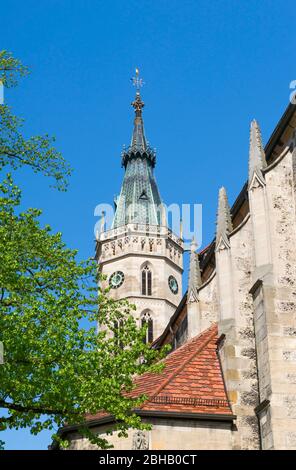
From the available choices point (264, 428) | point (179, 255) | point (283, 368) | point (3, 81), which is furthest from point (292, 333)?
point (179, 255)

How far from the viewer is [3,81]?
15203mm

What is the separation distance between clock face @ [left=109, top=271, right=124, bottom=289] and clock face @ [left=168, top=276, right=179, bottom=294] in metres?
3.90

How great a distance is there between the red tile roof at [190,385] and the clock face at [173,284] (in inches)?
1613

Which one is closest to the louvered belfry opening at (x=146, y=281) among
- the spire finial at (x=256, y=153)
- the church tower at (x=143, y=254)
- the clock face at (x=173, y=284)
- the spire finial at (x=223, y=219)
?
the church tower at (x=143, y=254)

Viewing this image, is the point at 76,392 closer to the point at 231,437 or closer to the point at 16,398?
the point at 16,398

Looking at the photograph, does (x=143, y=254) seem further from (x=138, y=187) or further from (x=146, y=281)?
(x=138, y=187)

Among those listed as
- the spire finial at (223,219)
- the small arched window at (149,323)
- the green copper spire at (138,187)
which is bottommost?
the spire finial at (223,219)

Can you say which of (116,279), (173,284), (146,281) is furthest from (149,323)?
(173,284)

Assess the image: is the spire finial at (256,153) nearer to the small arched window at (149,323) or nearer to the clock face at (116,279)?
the small arched window at (149,323)

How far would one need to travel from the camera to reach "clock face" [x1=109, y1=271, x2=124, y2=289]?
59.3 m

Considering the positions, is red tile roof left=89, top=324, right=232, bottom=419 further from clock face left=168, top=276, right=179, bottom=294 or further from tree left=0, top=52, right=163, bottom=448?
clock face left=168, top=276, right=179, bottom=294

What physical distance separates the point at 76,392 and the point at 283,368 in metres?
4.53

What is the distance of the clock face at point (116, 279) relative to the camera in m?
59.3

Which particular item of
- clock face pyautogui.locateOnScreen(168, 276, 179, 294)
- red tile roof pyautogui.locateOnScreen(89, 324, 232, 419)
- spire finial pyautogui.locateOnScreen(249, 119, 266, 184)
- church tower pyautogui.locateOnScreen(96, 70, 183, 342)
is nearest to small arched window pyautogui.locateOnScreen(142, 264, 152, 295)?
church tower pyautogui.locateOnScreen(96, 70, 183, 342)
